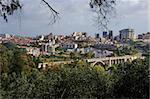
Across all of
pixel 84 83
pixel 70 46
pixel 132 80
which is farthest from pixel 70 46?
pixel 132 80

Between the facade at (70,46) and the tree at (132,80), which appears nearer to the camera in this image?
the tree at (132,80)

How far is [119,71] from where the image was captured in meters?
10.2

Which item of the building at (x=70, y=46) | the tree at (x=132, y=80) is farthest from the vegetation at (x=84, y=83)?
the building at (x=70, y=46)

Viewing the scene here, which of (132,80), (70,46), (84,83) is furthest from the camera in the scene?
(70,46)

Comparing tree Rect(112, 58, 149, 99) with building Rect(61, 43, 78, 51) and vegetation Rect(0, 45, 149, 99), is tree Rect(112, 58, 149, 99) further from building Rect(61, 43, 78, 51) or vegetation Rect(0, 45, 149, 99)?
building Rect(61, 43, 78, 51)

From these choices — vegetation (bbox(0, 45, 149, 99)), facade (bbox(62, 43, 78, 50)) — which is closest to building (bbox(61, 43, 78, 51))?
facade (bbox(62, 43, 78, 50))

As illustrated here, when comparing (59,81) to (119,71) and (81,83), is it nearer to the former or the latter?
(81,83)

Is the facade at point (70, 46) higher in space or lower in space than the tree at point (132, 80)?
lower

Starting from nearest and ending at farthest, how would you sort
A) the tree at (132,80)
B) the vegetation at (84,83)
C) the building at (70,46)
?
the tree at (132,80), the vegetation at (84,83), the building at (70,46)

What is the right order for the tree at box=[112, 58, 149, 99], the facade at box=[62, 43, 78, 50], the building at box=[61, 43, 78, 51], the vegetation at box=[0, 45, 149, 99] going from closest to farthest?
the tree at box=[112, 58, 149, 99]
the vegetation at box=[0, 45, 149, 99]
the building at box=[61, 43, 78, 51]
the facade at box=[62, 43, 78, 50]

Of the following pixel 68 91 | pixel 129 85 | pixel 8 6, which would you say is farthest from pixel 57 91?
→ pixel 8 6

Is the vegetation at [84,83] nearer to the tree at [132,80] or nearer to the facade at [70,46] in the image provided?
the tree at [132,80]

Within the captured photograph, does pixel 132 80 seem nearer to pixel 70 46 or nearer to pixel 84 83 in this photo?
pixel 84 83

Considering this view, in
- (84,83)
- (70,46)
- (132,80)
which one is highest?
(132,80)
